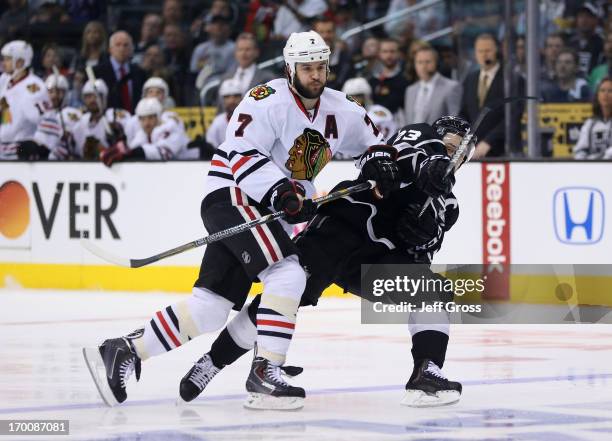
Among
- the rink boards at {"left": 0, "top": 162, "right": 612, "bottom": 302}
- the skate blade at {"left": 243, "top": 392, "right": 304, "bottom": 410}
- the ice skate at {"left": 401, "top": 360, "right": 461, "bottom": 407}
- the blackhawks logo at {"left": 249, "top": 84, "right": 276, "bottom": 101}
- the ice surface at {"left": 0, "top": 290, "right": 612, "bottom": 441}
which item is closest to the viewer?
the ice surface at {"left": 0, "top": 290, "right": 612, "bottom": 441}

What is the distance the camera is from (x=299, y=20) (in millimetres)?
12328

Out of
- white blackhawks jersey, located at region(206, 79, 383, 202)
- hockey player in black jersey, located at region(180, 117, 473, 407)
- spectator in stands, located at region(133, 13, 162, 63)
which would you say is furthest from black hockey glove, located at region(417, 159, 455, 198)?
spectator in stands, located at region(133, 13, 162, 63)

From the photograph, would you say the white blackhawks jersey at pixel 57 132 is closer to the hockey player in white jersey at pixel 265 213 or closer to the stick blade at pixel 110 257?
the stick blade at pixel 110 257

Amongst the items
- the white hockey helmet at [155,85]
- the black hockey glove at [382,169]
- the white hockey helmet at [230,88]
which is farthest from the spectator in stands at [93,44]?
the black hockey glove at [382,169]

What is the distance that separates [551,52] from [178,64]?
3.01 m

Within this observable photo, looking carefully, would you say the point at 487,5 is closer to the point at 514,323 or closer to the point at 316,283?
the point at 514,323

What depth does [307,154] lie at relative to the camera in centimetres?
574

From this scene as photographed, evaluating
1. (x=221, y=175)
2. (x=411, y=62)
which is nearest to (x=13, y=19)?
(x=411, y=62)

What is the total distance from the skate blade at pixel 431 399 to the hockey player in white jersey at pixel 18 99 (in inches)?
258

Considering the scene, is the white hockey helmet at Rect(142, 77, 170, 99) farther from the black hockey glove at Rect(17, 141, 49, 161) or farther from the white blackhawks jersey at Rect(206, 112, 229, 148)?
the black hockey glove at Rect(17, 141, 49, 161)

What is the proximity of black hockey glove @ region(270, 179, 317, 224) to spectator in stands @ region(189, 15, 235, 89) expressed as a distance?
671 centimetres

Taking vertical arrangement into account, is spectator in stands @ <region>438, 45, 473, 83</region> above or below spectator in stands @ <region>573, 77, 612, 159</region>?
above

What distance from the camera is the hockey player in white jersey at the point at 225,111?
1120cm

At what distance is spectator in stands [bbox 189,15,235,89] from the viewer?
1222 centimetres
